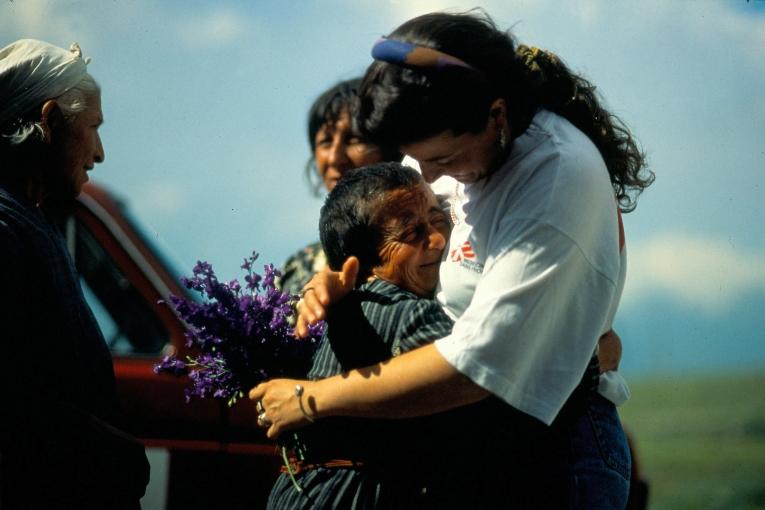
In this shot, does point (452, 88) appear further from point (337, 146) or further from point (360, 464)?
point (337, 146)

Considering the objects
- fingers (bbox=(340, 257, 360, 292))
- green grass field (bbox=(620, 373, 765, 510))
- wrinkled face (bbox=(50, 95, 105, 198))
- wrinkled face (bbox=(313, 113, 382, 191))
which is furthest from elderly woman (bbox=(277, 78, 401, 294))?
green grass field (bbox=(620, 373, 765, 510))

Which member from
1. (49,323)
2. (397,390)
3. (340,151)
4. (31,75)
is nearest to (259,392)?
(397,390)

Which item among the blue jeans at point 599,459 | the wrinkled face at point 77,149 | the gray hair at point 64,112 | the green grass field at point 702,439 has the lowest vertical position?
the green grass field at point 702,439

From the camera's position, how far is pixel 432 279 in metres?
2.45

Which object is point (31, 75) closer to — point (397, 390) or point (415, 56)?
point (415, 56)

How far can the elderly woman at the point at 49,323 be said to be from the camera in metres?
→ 2.41

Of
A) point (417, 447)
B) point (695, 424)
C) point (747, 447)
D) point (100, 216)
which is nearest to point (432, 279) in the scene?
point (417, 447)

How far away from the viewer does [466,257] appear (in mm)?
2258

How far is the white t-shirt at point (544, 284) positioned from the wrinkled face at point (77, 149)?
3.80ft

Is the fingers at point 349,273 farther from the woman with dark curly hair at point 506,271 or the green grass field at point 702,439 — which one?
the green grass field at point 702,439

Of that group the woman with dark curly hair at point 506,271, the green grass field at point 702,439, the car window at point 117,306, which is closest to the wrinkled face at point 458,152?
the woman with dark curly hair at point 506,271

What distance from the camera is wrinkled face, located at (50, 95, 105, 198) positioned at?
2.60 meters

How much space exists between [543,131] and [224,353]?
94 centimetres

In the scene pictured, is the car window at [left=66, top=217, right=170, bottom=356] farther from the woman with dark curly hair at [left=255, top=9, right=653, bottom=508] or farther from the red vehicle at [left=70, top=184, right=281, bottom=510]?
the woman with dark curly hair at [left=255, top=9, right=653, bottom=508]
